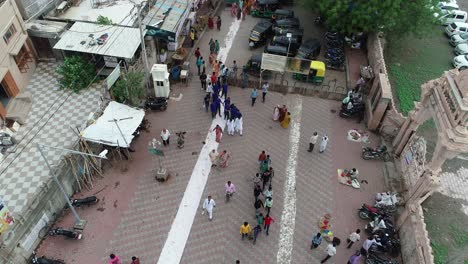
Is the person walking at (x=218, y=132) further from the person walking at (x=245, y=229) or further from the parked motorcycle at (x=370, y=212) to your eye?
the parked motorcycle at (x=370, y=212)

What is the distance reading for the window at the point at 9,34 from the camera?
19845 millimetres

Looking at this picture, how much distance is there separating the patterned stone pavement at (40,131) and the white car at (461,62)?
85.1 feet

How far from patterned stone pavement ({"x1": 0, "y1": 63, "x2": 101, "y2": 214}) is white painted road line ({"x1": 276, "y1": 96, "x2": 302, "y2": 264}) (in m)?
11.0

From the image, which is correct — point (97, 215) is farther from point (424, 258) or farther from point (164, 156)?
point (424, 258)

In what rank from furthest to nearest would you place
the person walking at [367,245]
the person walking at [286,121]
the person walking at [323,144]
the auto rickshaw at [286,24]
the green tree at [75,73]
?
the auto rickshaw at [286,24], the green tree at [75,73], the person walking at [286,121], the person walking at [323,144], the person walking at [367,245]

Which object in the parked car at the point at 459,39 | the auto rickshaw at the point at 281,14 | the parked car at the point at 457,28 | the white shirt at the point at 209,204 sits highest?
the auto rickshaw at the point at 281,14

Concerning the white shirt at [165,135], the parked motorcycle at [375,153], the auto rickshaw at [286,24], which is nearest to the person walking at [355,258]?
the parked motorcycle at [375,153]

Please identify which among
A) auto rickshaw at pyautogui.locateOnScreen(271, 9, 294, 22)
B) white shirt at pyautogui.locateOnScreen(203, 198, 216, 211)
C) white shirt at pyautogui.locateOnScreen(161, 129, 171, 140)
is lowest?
white shirt at pyautogui.locateOnScreen(203, 198, 216, 211)

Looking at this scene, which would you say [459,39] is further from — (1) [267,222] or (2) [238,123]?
(1) [267,222]

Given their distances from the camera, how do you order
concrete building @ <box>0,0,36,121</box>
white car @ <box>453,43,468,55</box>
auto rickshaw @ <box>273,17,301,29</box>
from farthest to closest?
1. white car @ <box>453,43,468,55</box>
2. auto rickshaw @ <box>273,17,301,29</box>
3. concrete building @ <box>0,0,36,121</box>

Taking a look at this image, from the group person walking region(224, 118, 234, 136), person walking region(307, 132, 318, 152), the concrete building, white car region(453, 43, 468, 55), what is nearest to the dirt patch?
person walking region(307, 132, 318, 152)

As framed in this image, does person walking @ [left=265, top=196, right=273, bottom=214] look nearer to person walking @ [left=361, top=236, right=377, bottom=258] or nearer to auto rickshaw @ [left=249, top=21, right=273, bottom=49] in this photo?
person walking @ [left=361, top=236, right=377, bottom=258]

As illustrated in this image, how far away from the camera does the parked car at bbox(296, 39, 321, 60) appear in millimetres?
25328

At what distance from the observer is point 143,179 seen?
17844 millimetres
